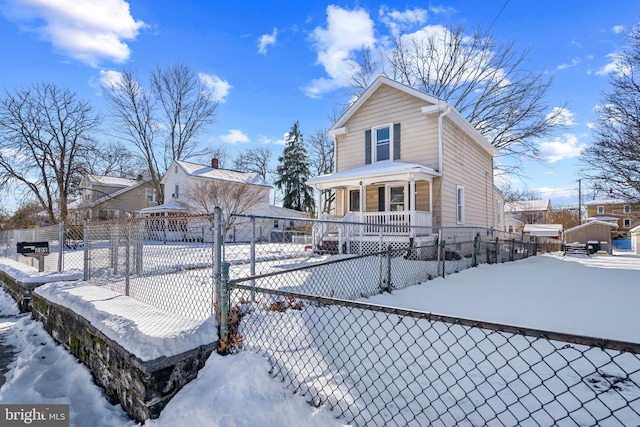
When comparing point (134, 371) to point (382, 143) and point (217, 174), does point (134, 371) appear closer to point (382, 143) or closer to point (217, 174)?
point (382, 143)

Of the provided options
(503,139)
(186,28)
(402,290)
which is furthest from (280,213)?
(402,290)

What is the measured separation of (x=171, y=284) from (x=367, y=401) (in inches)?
127

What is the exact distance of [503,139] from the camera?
1923cm

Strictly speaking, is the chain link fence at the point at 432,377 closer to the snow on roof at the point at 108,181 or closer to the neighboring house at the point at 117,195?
the neighboring house at the point at 117,195

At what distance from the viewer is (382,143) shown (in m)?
12.3

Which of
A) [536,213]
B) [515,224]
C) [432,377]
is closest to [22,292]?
[432,377]

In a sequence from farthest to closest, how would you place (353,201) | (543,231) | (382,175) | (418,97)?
(543,231) → (353,201) → (418,97) → (382,175)

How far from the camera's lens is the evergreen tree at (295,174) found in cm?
3422

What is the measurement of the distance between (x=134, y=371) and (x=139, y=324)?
497mm

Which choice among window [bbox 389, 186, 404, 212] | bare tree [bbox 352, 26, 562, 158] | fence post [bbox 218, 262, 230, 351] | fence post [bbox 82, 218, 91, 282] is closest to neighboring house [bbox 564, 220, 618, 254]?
bare tree [bbox 352, 26, 562, 158]

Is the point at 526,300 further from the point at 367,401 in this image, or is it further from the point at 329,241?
the point at 329,241

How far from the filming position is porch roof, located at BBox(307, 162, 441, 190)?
10000 millimetres

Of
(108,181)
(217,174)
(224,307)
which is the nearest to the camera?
(224,307)

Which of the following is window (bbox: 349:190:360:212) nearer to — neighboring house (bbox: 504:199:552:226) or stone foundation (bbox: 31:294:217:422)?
stone foundation (bbox: 31:294:217:422)
